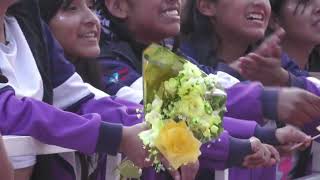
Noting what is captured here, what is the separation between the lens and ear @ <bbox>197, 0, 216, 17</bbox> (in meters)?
2.85

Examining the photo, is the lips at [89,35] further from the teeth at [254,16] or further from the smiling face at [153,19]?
the teeth at [254,16]

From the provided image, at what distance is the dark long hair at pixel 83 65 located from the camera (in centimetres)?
210

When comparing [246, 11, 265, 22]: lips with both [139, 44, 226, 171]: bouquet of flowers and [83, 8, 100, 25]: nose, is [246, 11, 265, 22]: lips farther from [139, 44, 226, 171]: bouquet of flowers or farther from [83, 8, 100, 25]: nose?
[139, 44, 226, 171]: bouquet of flowers

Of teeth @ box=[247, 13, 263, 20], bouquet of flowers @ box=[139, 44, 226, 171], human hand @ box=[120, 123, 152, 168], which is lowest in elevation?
teeth @ box=[247, 13, 263, 20]

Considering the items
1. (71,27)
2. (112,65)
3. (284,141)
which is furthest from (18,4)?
(284,141)

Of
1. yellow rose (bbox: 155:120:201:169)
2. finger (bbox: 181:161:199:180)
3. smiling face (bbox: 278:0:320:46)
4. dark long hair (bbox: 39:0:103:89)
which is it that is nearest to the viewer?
yellow rose (bbox: 155:120:201:169)

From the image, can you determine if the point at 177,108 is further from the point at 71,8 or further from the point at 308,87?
the point at 308,87

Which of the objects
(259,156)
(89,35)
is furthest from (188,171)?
(89,35)

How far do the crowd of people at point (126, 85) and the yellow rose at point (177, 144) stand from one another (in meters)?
0.20

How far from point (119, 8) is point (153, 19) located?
0.50 ft

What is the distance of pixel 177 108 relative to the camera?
1.57m

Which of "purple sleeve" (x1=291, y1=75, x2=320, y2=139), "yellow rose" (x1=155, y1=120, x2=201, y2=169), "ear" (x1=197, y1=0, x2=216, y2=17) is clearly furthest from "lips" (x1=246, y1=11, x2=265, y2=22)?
"yellow rose" (x1=155, y1=120, x2=201, y2=169)

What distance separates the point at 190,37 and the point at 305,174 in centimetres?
78

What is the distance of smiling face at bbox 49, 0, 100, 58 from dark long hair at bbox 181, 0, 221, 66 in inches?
24.1
